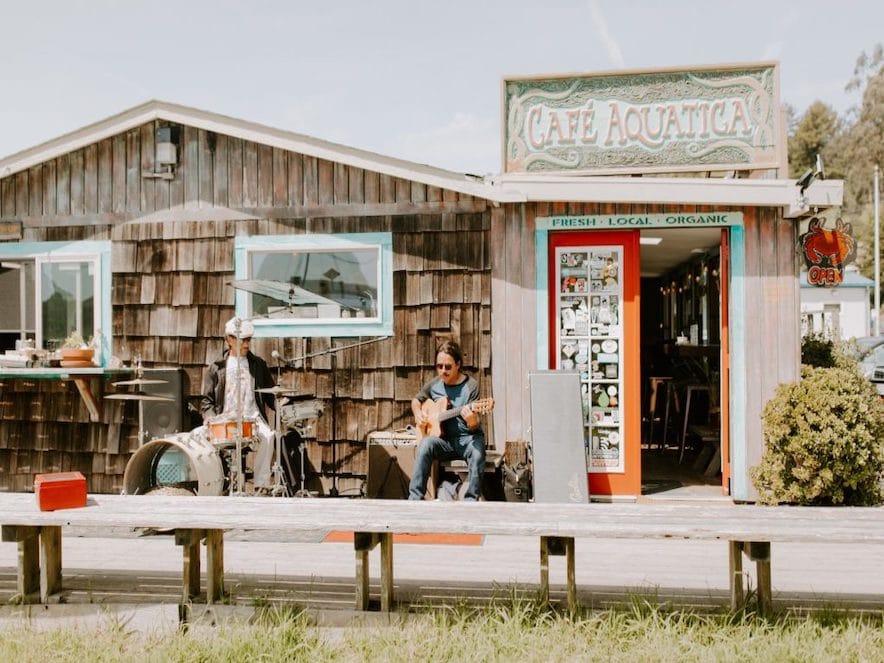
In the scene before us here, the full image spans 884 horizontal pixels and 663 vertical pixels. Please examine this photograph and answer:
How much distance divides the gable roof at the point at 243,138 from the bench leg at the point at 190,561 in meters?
3.57

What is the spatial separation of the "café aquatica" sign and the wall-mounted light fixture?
284 centimetres

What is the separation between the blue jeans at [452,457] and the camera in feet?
19.5

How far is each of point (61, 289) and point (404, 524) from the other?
512 centimetres

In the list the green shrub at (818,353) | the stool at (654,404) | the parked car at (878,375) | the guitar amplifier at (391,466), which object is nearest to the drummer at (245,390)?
the guitar amplifier at (391,466)

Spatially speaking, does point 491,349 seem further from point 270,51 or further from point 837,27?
point 837,27

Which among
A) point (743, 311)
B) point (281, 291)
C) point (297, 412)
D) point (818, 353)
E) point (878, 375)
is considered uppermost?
point (281, 291)

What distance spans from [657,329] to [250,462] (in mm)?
9978

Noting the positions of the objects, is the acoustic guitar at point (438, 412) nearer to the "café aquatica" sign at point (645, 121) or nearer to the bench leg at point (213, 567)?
the "café aquatica" sign at point (645, 121)

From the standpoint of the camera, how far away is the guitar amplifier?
644cm

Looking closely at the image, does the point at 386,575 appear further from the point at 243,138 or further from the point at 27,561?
the point at 243,138

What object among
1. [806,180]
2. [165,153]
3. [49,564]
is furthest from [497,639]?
[165,153]

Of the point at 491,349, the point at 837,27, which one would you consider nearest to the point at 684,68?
the point at 491,349

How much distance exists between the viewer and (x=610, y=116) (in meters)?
6.58

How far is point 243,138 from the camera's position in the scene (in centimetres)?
688
